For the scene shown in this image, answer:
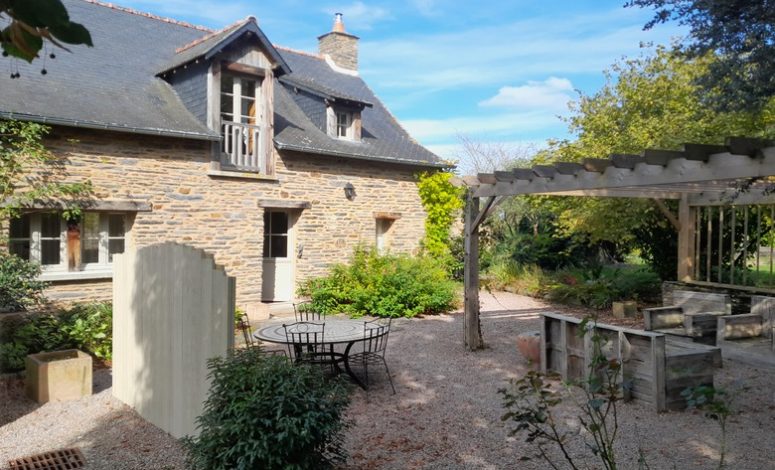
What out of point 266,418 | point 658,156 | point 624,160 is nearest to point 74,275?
point 266,418

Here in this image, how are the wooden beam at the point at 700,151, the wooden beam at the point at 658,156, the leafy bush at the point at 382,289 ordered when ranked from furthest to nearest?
the leafy bush at the point at 382,289 < the wooden beam at the point at 658,156 < the wooden beam at the point at 700,151

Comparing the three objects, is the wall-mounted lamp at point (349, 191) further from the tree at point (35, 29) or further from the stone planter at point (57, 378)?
the tree at point (35, 29)

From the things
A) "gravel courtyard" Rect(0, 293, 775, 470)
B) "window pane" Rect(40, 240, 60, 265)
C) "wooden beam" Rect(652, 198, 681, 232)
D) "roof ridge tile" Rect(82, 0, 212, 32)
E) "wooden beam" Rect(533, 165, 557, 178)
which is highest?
"roof ridge tile" Rect(82, 0, 212, 32)

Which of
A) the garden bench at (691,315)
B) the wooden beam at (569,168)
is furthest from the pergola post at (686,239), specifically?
the wooden beam at (569,168)

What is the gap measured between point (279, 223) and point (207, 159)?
7.32ft

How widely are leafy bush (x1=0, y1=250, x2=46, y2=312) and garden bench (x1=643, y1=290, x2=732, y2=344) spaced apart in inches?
320

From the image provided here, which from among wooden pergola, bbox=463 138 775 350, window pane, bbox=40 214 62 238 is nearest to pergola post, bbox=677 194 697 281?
wooden pergola, bbox=463 138 775 350

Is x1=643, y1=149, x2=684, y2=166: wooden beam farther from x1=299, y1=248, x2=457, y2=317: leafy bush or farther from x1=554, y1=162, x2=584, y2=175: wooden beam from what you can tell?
x1=299, y1=248, x2=457, y2=317: leafy bush

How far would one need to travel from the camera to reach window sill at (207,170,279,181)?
422 inches

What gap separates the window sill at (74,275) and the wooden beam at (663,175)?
639 cm

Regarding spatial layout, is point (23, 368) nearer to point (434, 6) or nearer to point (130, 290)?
point (130, 290)

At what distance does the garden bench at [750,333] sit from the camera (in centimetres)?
711

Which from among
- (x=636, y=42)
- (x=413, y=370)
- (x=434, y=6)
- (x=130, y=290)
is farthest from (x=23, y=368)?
(x=636, y=42)

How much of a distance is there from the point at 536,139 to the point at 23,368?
88.3 ft
